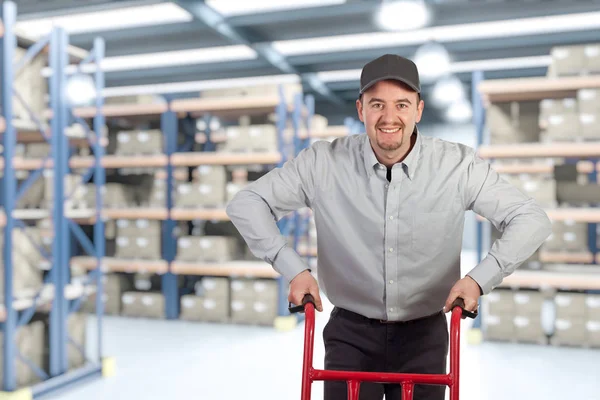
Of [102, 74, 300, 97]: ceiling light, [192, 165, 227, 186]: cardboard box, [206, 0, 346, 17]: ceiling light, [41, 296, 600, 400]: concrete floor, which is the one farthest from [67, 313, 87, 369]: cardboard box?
[102, 74, 300, 97]: ceiling light

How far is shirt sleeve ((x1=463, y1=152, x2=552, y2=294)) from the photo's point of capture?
75.3 inches

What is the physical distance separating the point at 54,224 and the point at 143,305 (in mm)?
3263

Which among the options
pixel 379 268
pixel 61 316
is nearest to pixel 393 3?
pixel 379 268

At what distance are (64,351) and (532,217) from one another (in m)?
3.93

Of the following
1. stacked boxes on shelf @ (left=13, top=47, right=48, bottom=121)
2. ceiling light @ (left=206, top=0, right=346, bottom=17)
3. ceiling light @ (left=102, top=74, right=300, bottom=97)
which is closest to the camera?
stacked boxes on shelf @ (left=13, top=47, right=48, bottom=121)

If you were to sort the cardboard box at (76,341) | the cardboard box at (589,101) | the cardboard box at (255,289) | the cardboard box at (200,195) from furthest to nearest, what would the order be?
the cardboard box at (200,195)
the cardboard box at (255,289)
the cardboard box at (589,101)
the cardboard box at (76,341)

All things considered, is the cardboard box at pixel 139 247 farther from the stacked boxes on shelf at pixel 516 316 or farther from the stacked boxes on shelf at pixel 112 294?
the stacked boxes on shelf at pixel 516 316

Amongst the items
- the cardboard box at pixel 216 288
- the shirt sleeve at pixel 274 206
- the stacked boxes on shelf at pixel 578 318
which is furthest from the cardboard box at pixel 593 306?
the shirt sleeve at pixel 274 206

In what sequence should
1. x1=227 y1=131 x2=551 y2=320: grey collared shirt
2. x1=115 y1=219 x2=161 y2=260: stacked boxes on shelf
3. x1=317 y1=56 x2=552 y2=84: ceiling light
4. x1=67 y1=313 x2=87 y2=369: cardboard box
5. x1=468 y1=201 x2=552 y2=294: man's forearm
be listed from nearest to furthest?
x1=468 y1=201 x2=552 y2=294: man's forearm
x1=227 y1=131 x2=551 y2=320: grey collared shirt
x1=67 y1=313 x2=87 y2=369: cardboard box
x1=115 y1=219 x2=161 y2=260: stacked boxes on shelf
x1=317 y1=56 x2=552 y2=84: ceiling light

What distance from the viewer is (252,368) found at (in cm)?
527

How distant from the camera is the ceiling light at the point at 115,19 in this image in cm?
912

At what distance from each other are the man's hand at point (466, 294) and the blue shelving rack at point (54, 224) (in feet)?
10.9

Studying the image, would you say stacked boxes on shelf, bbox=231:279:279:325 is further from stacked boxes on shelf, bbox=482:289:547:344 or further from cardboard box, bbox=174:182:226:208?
stacked boxes on shelf, bbox=482:289:547:344

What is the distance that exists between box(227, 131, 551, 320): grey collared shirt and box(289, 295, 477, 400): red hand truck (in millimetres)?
297
